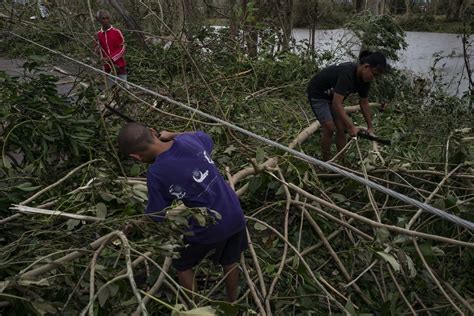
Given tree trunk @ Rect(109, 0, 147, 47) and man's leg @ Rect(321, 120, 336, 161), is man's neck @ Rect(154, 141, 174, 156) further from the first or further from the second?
tree trunk @ Rect(109, 0, 147, 47)

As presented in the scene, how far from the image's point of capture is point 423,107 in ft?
18.9

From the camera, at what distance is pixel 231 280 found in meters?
2.22

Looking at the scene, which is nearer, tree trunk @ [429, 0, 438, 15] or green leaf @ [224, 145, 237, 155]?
green leaf @ [224, 145, 237, 155]

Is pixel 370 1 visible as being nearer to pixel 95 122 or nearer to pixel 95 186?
pixel 95 122

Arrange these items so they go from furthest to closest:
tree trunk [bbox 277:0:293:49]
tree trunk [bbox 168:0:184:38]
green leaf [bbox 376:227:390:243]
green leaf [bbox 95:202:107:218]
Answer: tree trunk [bbox 168:0:184:38]
tree trunk [bbox 277:0:293:49]
green leaf [bbox 95:202:107:218]
green leaf [bbox 376:227:390:243]

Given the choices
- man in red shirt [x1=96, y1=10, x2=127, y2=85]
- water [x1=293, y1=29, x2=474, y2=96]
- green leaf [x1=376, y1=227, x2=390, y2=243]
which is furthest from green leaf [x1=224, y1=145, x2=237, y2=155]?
water [x1=293, y1=29, x2=474, y2=96]

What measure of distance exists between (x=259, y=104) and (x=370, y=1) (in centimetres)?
476

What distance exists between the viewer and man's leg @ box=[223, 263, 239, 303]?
7.19 feet

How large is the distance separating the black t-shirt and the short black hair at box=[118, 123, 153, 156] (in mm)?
1954

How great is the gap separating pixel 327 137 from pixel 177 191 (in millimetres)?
2130

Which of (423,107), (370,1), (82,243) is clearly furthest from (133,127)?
(370,1)

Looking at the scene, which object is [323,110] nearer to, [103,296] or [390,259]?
[390,259]

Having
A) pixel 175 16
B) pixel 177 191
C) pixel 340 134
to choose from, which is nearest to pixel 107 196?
pixel 177 191

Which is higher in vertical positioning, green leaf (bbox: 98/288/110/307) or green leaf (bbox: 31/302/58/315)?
green leaf (bbox: 98/288/110/307)
